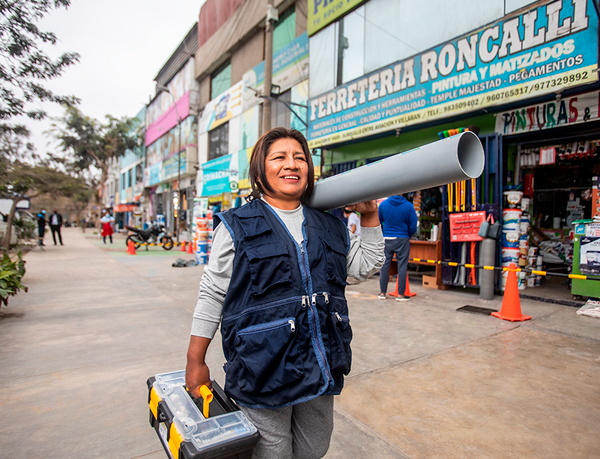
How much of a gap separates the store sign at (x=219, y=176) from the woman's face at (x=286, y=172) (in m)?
15.1

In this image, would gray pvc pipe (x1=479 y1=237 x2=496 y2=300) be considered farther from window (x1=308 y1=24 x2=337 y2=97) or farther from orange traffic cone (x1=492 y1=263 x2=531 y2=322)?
window (x1=308 y1=24 x2=337 y2=97)

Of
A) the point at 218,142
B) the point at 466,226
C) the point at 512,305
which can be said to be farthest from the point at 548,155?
the point at 218,142

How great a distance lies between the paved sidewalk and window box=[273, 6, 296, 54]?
454 inches

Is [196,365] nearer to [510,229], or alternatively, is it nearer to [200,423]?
[200,423]

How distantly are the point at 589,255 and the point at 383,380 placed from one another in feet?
14.8

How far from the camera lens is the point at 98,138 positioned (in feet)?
123

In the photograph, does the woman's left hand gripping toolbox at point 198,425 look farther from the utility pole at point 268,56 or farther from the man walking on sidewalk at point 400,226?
the utility pole at point 268,56

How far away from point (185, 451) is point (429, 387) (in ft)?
8.14

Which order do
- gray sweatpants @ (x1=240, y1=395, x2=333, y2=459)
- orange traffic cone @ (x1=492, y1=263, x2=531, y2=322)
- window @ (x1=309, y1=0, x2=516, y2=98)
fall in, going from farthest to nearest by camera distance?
window @ (x1=309, y1=0, x2=516, y2=98) → orange traffic cone @ (x1=492, y1=263, x2=531, y2=322) → gray sweatpants @ (x1=240, y1=395, x2=333, y2=459)

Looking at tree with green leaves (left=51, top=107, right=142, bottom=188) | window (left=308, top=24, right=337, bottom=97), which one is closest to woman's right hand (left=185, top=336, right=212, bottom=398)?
window (left=308, top=24, right=337, bottom=97)

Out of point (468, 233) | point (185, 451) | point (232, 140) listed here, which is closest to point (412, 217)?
point (468, 233)

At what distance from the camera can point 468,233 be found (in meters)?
6.80

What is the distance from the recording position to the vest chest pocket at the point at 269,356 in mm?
1287

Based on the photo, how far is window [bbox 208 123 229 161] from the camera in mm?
19453
